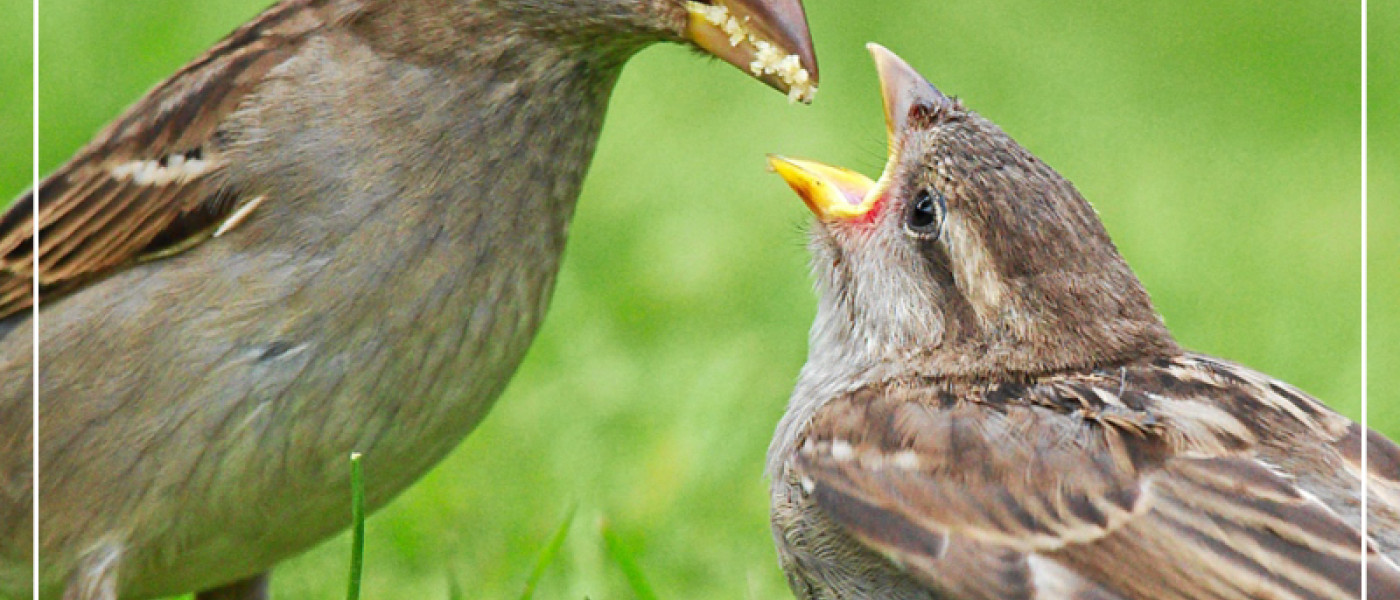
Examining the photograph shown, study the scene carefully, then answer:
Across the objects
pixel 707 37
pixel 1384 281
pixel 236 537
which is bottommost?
pixel 1384 281

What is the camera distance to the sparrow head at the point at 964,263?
445cm

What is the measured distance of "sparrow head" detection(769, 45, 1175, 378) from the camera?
14.6 ft

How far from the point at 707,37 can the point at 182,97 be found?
3.81 ft

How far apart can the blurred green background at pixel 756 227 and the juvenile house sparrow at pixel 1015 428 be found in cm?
61

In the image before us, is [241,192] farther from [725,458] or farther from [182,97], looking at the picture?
[725,458]

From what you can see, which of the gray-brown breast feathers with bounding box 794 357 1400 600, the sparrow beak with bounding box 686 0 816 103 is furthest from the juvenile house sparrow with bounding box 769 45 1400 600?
the sparrow beak with bounding box 686 0 816 103

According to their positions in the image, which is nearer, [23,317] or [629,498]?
[23,317]

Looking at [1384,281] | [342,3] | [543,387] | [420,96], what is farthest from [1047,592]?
[1384,281]

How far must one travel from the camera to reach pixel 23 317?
4816 mm

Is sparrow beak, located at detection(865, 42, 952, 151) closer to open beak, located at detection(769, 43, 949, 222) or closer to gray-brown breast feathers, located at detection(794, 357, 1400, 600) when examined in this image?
open beak, located at detection(769, 43, 949, 222)

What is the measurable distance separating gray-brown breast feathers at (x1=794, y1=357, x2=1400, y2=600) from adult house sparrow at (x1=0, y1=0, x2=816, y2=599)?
726 millimetres

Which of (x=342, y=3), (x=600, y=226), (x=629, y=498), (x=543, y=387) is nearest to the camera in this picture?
(x=342, y=3)

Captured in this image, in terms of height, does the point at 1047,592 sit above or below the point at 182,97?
below

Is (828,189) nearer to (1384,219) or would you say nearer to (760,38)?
(760,38)
